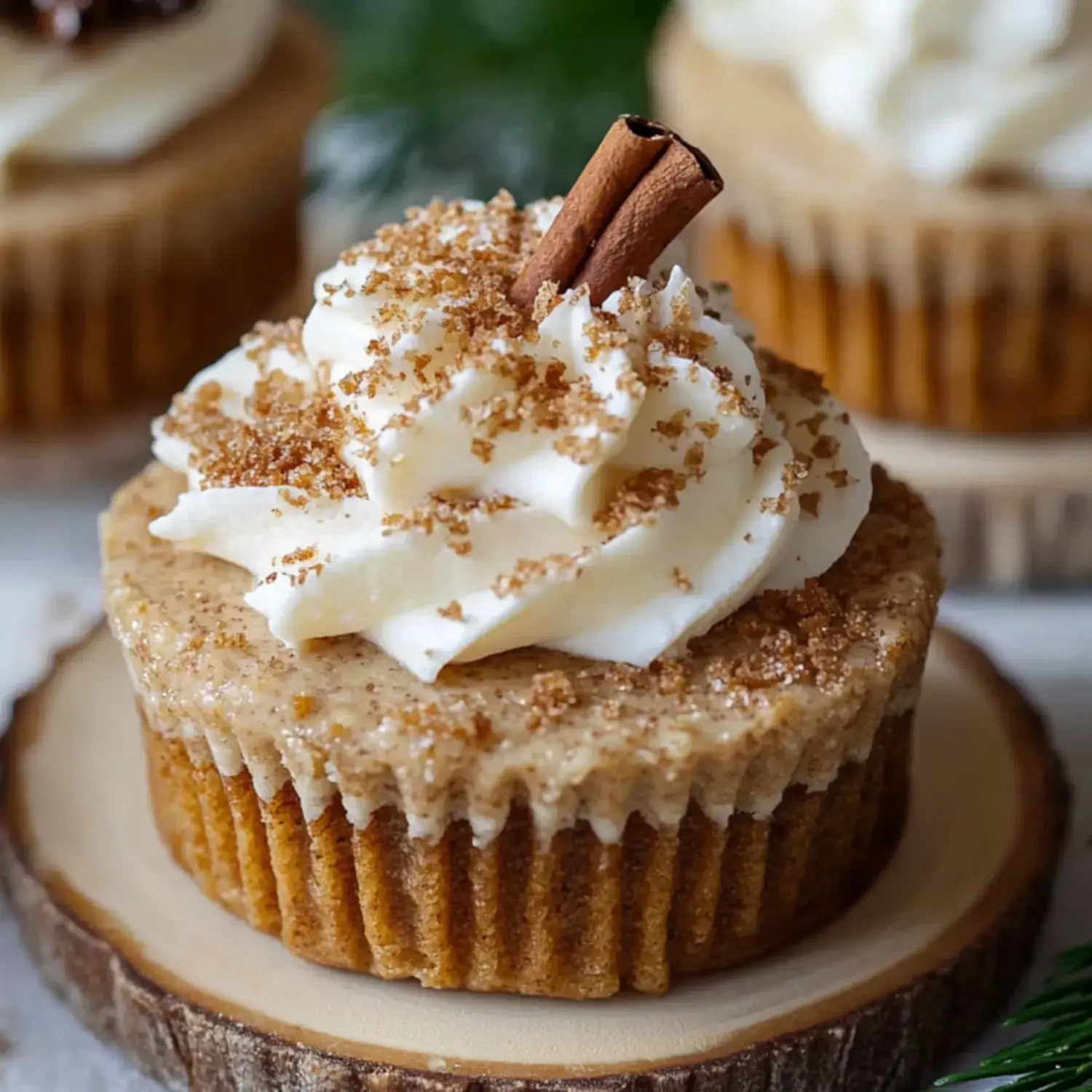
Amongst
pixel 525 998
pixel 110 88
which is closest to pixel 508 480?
pixel 525 998

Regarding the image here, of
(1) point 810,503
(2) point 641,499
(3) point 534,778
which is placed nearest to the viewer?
(3) point 534,778

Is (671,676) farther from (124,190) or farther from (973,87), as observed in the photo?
(124,190)

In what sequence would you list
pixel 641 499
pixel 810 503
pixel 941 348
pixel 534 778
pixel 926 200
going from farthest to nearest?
1. pixel 941 348
2. pixel 926 200
3. pixel 810 503
4. pixel 641 499
5. pixel 534 778

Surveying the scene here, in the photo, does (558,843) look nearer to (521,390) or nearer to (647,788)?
(647,788)

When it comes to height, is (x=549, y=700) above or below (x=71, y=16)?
below

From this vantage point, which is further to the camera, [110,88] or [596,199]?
[110,88]

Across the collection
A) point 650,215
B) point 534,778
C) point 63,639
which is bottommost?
point 63,639

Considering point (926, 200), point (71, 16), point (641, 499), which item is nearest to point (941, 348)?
point (926, 200)
